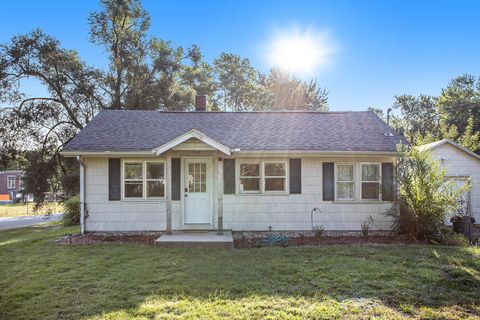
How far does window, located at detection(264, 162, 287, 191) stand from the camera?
10.6 metres

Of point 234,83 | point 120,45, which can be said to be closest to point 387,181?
point 120,45

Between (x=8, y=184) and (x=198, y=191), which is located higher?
(x=198, y=191)

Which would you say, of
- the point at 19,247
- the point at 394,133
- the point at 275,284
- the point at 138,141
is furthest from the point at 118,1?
the point at 275,284

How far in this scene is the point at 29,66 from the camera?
19234mm

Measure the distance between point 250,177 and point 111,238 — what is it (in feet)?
14.9

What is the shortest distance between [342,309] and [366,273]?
1842mm

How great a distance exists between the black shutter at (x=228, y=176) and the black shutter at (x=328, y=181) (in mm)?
2891

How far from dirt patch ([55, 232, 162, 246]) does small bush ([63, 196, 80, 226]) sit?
5092mm

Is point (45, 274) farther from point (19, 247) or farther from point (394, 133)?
point (394, 133)

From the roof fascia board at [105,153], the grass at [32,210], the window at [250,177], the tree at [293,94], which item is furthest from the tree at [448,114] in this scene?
the grass at [32,210]

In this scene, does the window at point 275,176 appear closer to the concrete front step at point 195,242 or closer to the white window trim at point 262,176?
the white window trim at point 262,176

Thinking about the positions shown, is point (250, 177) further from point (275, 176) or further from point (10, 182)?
point (10, 182)

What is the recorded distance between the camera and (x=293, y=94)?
3362cm

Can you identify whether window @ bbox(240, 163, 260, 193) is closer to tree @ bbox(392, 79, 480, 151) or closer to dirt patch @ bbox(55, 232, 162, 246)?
dirt patch @ bbox(55, 232, 162, 246)
